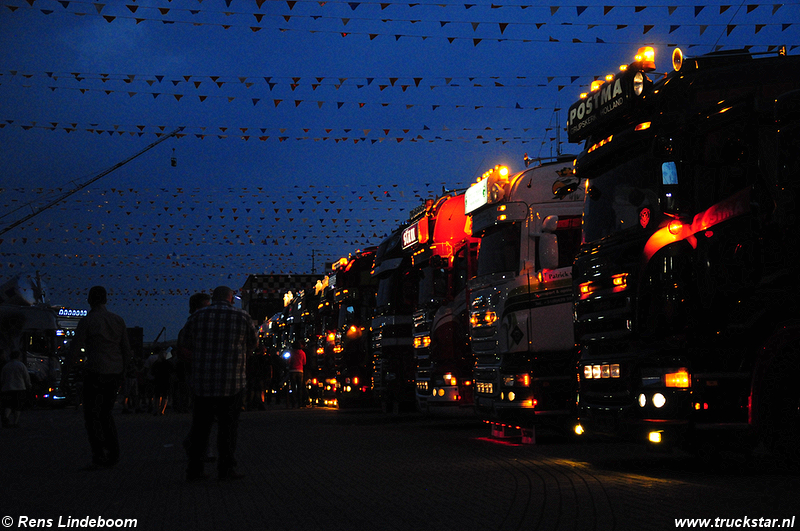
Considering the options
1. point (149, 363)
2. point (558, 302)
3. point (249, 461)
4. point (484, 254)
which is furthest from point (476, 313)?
point (149, 363)

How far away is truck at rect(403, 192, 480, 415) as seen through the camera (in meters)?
14.9

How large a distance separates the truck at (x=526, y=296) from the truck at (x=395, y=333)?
588cm

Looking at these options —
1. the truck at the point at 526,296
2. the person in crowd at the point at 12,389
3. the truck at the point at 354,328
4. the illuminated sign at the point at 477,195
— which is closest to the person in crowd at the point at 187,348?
A: the truck at the point at 526,296

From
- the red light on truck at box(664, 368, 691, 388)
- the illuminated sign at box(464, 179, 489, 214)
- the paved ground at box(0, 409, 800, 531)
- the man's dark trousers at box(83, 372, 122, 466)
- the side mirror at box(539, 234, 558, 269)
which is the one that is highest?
the illuminated sign at box(464, 179, 489, 214)

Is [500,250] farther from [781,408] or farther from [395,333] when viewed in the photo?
[395,333]

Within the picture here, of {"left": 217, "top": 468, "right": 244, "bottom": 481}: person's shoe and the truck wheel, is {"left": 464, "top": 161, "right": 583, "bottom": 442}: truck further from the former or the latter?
{"left": 217, "top": 468, "right": 244, "bottom": 481}: person's shoe

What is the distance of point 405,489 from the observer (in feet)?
26.4

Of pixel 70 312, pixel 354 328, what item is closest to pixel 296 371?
pixel 354 328

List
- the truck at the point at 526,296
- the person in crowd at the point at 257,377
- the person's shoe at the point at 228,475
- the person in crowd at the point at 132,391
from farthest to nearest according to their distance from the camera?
the person in crowd at the point at 132,391, the person in crowd at the point at 257,377, the truck at the point at 526,296, the person's shoe at the point at 228,475

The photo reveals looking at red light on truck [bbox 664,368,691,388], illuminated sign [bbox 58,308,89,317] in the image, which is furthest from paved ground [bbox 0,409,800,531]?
illuminated sign [bbox 58,308,89,317]

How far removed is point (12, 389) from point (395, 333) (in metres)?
8.41

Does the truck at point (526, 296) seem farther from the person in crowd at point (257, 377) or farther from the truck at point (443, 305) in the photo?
the person in crowd at point (257, 377)

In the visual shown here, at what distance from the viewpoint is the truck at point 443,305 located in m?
14.9

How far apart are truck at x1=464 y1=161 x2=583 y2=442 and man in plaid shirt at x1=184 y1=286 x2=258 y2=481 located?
410cm
